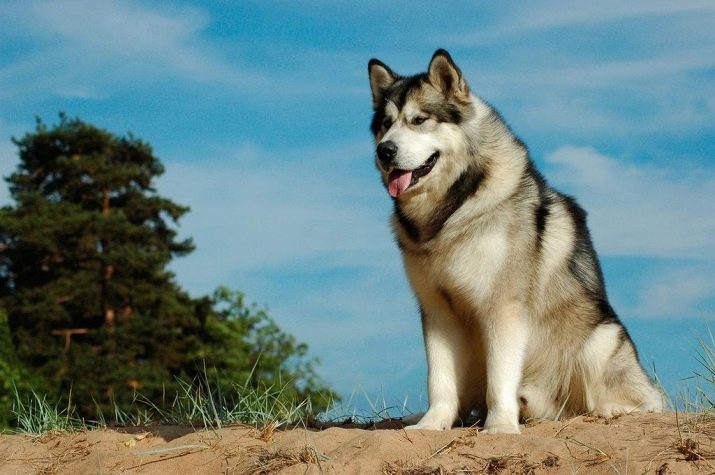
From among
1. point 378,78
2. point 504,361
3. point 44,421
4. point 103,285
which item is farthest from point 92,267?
point 504,361

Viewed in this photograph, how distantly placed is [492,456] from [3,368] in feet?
83.0

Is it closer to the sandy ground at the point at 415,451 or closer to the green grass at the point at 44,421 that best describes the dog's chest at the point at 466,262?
the sandy ground at the point at 415,451

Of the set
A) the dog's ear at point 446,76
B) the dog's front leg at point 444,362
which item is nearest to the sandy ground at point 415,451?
the dog's front leg at point 444,362

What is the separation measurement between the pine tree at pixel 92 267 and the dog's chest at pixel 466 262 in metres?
24.5

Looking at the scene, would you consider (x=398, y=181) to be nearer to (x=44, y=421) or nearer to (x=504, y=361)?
(x=504, y=361)

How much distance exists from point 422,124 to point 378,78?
29.9 inches

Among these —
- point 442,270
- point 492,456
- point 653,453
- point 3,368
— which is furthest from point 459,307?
point 3,368

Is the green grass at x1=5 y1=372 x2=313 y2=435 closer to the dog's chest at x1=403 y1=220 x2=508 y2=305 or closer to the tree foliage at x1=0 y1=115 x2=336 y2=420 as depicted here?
the dog's chest at x1=403 y1=220 x2=508 y2=305

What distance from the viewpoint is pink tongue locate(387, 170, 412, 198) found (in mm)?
6152

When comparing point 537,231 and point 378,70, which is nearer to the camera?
point 537,231

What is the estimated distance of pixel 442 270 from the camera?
6043 mm

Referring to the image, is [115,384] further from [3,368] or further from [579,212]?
[579,212]

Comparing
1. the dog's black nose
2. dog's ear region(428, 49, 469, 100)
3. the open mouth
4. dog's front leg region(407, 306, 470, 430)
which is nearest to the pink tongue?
the open mouth

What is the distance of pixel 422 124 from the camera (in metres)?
6.16
